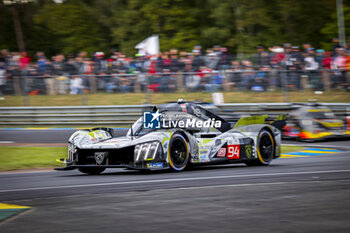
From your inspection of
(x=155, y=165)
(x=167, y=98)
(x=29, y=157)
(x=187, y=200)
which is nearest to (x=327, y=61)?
(x=167, y=98)

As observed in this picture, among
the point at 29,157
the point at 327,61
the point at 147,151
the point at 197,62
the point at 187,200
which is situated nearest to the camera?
the point at 187,200

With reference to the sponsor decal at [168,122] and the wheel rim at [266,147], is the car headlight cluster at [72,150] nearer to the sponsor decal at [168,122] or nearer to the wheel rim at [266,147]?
the sponsor decal at [168,122]

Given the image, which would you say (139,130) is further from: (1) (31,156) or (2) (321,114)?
(2) (321,114)

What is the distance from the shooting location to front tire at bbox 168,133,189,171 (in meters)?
9.46

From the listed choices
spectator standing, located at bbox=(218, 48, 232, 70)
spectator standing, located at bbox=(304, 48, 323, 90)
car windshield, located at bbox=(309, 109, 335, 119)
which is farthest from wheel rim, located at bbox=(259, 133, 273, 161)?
spectator standing, located at bbox=(218, 48, 232, 70)

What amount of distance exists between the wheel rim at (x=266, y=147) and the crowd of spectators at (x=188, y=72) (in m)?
7.55

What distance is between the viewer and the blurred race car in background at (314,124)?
16.4 metres

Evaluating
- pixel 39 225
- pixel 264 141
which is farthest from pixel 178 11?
pixel 39 225

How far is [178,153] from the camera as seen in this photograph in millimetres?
9617

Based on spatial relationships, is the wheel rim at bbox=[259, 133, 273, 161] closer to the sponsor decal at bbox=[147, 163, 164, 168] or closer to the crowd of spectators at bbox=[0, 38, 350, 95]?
the sponsor decal at bbox=[147, 163, 164, 168]

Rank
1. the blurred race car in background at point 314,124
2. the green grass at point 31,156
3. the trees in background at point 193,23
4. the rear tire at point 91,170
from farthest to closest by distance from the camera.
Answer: the trees in background at point 193,23, the blurred race car in background at point 314,124, the green grass at point 31,156, the rear tire at point 91,170

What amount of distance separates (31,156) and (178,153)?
16.5ft

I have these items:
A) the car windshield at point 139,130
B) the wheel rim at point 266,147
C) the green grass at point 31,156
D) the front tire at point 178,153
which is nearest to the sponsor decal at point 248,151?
the wheel rim at point 266,147

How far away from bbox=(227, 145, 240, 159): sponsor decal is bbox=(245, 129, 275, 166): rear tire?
411 mm
